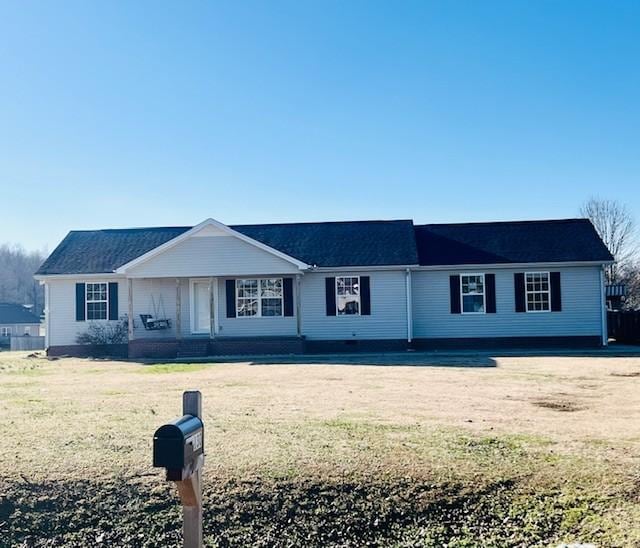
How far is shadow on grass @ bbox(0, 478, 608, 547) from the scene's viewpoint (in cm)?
478

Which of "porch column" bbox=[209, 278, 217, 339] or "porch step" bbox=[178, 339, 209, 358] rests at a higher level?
"porch column" bbox=[209, 278, 217, 339]

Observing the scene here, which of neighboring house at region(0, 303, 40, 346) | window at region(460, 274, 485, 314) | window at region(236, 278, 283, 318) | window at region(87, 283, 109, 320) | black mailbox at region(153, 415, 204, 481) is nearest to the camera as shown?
black mailbox at region(153, 415, 204, 481)

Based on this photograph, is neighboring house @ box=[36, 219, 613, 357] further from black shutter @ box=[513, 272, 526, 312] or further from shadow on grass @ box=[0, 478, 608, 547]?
shadow on grass @ box=[0, 478, 608, 547]

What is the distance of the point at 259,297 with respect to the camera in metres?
21.9

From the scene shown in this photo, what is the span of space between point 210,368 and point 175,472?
42.4 feet

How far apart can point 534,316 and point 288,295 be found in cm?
842

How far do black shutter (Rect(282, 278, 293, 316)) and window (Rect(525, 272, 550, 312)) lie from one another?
8.06 metres

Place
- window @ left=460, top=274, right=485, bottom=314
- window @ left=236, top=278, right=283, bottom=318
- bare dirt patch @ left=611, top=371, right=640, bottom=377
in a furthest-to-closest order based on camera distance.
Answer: window @ left=236, top=278, right=283, bottom=318
window @ left=460, top=274, right=485, bottom=314
bare dirt patch @ left=611, top=371, right=640, bottom=377

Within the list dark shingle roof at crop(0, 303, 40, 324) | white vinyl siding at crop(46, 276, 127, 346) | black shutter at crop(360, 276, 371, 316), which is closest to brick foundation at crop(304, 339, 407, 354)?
black shutter at crop(360, 276, 371, 316)

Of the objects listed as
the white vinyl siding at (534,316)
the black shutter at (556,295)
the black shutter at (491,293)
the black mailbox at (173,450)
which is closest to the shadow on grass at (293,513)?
the black mailbox at (173,450)

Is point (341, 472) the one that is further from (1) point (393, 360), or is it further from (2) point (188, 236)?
(2) point (188, 236)

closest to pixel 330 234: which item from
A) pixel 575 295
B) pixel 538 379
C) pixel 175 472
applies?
pixel 575 295

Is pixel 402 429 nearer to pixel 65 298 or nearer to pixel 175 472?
pixel 175 472

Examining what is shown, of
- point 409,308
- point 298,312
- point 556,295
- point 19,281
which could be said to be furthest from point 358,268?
point 19,281
